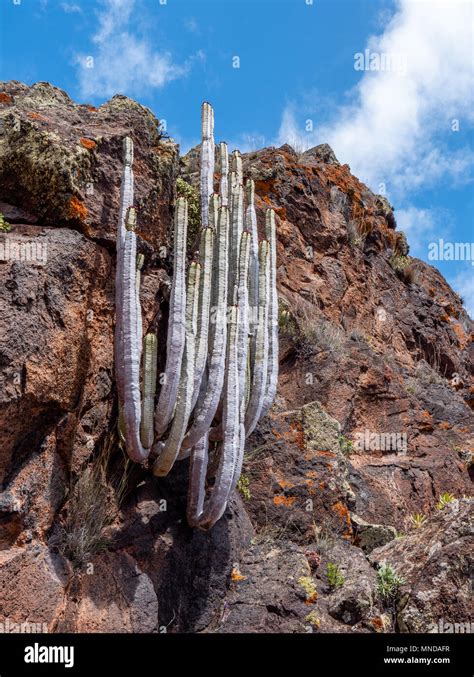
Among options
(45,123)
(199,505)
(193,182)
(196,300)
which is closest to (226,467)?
(199,505)

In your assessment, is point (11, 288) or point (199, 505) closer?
point (11, 288)

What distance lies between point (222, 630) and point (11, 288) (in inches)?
116

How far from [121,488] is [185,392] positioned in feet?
2.94

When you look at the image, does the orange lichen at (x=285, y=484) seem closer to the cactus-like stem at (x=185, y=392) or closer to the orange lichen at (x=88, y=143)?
the cactus-like stem at (x=185, y=392)

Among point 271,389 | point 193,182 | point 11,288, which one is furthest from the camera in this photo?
point 193,182

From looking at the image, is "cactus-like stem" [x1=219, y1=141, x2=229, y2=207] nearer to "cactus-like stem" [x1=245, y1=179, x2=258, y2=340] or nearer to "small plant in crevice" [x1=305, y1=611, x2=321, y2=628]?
"cactus-like stem" [x1=245, y1=179, x2=258, y2=340]

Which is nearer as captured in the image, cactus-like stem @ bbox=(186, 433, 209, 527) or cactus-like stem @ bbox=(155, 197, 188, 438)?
cactus-like stem @ bbox=(155, 197, 188, 438)

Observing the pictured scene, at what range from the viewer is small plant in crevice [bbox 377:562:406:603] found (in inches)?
212

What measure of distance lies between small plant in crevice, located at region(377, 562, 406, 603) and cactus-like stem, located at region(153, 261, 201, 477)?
194 centimetres

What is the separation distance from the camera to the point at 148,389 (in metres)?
5.21

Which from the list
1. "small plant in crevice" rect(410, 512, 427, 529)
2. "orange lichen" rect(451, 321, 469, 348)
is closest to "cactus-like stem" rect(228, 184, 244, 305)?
"small plant in crevice" rect(410, 512, 427, 529)
